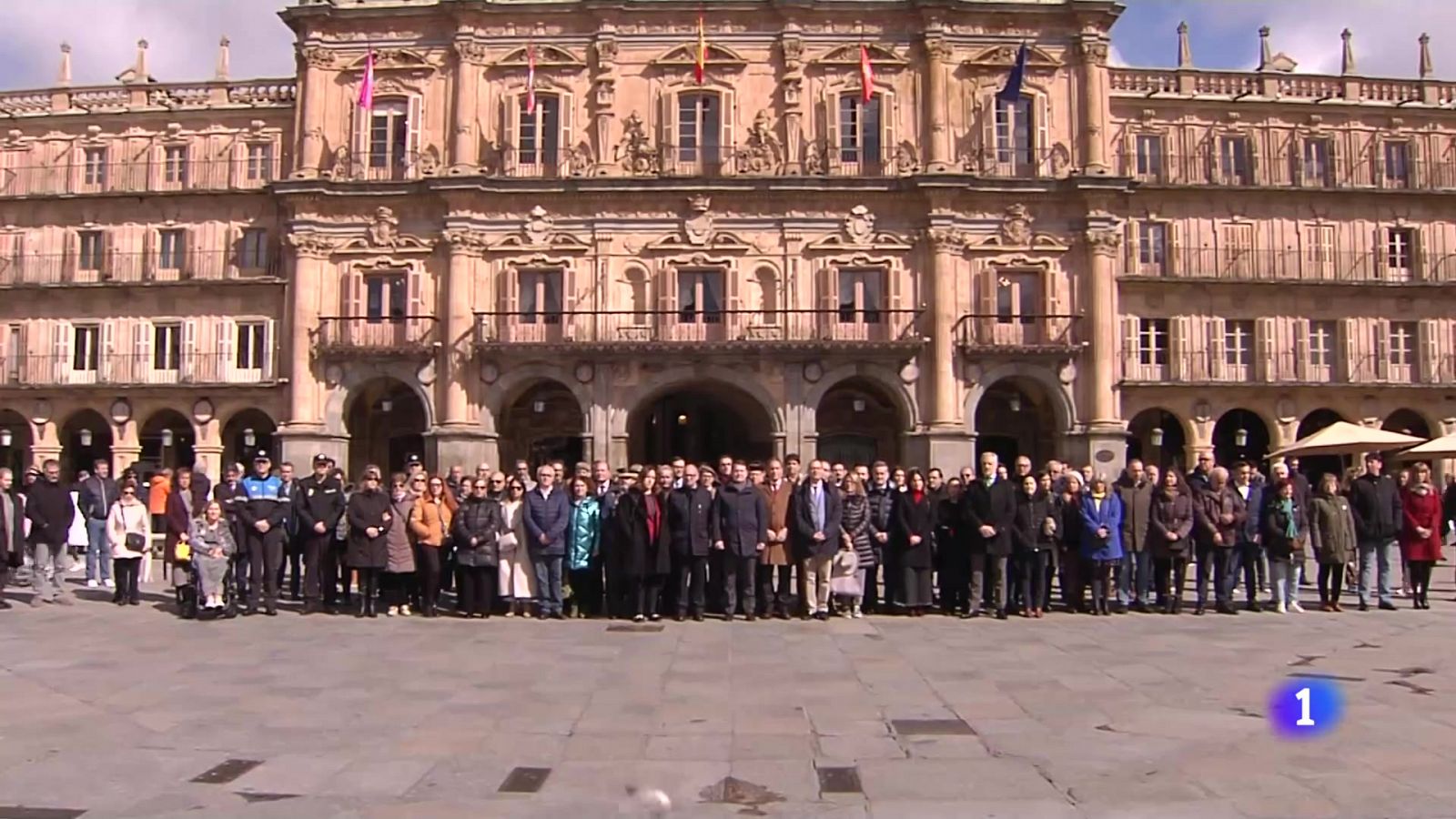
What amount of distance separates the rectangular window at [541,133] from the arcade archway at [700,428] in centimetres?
701

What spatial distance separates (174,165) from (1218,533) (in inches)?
1216

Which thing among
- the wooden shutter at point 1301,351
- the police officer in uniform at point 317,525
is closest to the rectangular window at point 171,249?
the police officer in uniform at point 317,525

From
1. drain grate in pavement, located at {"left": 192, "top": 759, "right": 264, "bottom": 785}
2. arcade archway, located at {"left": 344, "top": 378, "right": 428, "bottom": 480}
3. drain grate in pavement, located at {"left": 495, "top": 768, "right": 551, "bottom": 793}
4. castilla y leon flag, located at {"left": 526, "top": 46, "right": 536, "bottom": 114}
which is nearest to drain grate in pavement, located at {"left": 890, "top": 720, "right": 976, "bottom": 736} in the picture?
drain grate in pavement, located at {"left": 495, "top": 768, "right": 551, "bottom": 793}

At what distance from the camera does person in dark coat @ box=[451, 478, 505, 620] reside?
15156mm

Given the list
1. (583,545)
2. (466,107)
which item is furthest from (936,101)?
(583,545)

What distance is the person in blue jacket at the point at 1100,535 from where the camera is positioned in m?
15.1

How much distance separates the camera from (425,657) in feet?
38.0

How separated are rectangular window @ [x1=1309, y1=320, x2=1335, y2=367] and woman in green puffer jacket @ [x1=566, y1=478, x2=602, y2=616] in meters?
26.6

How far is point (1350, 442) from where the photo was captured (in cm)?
2300

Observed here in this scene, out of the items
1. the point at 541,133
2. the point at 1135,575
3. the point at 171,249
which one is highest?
the point at 541,133

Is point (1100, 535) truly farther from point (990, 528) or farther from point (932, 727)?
point (932, 727)

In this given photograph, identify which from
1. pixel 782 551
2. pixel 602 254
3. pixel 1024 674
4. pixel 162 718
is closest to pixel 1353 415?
pixel 602 254

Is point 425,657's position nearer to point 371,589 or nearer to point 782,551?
point 371,589

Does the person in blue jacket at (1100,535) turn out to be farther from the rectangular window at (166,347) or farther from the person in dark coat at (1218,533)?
the rectangular window at (166,347)
